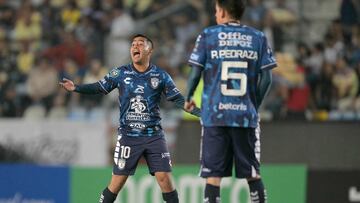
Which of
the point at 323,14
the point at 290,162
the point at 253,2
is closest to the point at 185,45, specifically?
the point at 253,2

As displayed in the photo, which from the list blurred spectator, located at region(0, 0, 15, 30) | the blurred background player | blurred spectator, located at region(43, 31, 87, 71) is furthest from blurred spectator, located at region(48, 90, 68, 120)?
the blurred background player

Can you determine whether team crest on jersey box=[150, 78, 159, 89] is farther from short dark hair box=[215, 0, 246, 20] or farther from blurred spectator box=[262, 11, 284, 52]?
blurred spectator box=[262, 11, 284, 52]

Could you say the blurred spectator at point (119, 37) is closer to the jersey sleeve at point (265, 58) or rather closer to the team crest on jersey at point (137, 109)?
the team crest on jersey at point (137, 109)

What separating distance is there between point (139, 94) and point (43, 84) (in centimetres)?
731

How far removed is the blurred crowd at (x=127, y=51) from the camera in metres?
15.4

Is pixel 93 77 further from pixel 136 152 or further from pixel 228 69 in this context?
pixel 228 69

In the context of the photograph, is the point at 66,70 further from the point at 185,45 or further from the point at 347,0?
the point at 347,0

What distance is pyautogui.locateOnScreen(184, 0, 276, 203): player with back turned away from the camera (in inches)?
300

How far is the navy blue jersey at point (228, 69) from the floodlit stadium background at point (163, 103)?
15.2ft

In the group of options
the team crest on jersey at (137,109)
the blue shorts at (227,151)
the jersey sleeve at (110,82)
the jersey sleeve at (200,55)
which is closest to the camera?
the jersey sleeve at (200,55)

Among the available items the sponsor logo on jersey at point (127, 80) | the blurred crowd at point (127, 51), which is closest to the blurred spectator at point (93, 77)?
the blurred crowd at point (127, 51)

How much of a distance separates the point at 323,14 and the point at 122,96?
8.80 m

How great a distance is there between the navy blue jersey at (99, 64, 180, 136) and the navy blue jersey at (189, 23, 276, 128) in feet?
4.56

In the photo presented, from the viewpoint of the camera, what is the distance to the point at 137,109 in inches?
353
